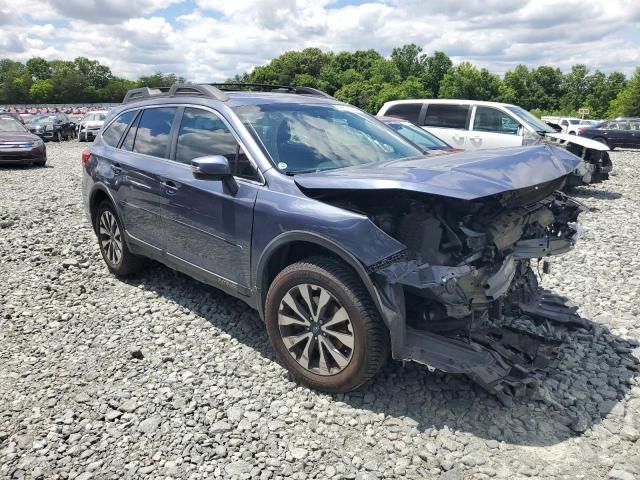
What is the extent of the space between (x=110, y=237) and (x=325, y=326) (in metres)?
3.27

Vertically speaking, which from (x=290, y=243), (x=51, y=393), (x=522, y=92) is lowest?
(x=51, y=393)

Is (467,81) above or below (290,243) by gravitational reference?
above

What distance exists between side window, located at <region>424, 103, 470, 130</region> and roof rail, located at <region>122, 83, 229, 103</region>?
8.26 meters

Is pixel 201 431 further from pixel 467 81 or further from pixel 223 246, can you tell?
pixel 467 81

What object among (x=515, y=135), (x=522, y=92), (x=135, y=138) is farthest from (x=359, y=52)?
(x=135, y=138)

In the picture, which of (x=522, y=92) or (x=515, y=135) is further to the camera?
(x=522, y=92)

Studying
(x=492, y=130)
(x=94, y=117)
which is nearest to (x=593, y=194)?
(x=492, y=130)

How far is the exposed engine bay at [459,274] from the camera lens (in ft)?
10.2

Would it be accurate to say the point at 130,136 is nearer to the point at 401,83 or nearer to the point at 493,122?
the point at 493,122

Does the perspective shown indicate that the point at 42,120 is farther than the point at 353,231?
Yes

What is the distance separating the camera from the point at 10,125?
56.5 feet

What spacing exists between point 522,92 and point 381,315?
80902 millimetres

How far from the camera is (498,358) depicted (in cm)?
332

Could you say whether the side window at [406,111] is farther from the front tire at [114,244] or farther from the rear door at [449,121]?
the front tire at [114,244]
